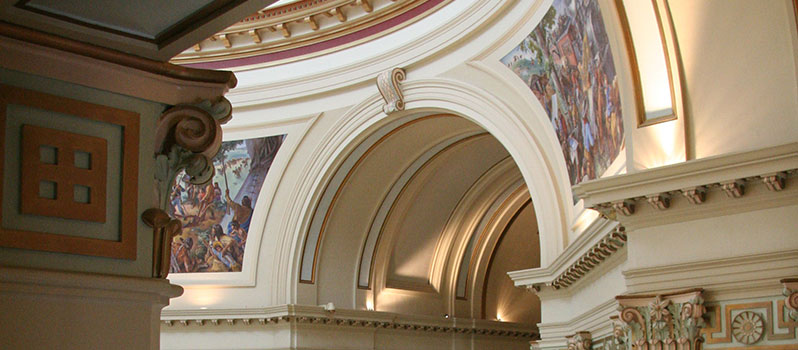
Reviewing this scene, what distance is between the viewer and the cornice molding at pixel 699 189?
6922 millimetres

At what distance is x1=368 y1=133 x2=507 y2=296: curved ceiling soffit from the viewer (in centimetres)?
1841

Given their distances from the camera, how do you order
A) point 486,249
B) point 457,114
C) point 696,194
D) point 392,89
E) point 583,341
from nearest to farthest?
point 696,194
point 583,341
point 457,114
point 392,89
point 486,249

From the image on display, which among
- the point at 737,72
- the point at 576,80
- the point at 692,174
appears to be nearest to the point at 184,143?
the point at 692,174

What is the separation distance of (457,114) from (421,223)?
465 centimetres

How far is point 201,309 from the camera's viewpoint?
17719mm

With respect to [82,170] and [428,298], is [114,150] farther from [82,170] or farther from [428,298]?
[428,298]

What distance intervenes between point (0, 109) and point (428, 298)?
57.4 ft

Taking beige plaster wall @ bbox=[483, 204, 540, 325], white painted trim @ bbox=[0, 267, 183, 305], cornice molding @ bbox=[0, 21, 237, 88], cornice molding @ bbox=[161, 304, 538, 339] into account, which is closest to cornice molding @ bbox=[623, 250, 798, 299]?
cornice molding @ bbox=[0, 21, 237, 88]

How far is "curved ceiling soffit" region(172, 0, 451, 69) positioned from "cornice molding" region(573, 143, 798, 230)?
26.9ft

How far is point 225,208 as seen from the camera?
60.8ft

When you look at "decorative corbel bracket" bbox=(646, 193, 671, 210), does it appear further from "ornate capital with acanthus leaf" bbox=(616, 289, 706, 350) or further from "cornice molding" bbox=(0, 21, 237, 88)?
"cornice molding" bbox=(0, 21, 237, 88)

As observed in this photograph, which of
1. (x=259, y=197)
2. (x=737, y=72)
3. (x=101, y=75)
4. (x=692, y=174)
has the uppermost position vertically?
(x=259, y=197)

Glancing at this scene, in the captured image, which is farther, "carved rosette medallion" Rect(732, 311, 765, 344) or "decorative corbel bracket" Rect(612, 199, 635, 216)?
"decorative corbel bracket" Rect(612, 199, 635, 216)

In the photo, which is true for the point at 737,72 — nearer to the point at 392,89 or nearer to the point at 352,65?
the point at 392,89
